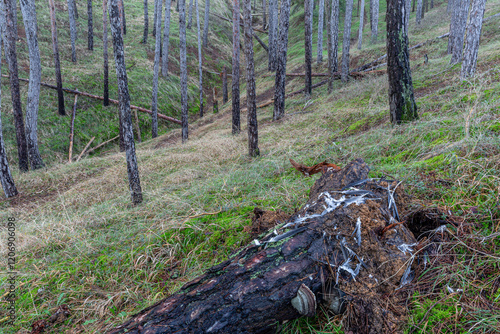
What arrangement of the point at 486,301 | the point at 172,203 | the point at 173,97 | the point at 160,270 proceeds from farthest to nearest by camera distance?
1. the point at 173,97
2. the point at 172,203
3. the point at 160,270
4. the point at 486,301

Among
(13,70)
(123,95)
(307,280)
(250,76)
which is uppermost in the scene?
(13,70)

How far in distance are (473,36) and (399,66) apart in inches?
125

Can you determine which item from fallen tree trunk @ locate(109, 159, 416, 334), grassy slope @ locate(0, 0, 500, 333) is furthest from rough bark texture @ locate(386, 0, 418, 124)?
fallen tree trunk @ locate(109, 159, 416, 334)

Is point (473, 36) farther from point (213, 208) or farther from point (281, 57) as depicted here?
point (213, 208)

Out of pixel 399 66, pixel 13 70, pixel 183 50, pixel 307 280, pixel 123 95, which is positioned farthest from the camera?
pixel 183 50

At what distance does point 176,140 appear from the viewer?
1273 centimetres

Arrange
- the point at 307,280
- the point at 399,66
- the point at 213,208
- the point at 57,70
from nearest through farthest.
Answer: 1. the point at 307,280
2. the point at 213,208
3. the point at 399,66
4. the point at 57,70

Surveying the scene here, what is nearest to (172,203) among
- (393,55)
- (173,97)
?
(393,55)

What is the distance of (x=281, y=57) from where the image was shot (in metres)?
10.1

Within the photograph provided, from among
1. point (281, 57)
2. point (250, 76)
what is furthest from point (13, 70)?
point (281, 57)

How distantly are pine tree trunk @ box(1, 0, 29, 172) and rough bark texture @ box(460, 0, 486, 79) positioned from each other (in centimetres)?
1220

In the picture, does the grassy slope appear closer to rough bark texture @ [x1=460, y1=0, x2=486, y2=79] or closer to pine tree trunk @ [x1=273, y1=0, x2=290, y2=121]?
rough bark texture @ [x1=460, y1=0, x2=486, y2=79]

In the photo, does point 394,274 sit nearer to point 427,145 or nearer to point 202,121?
point 427,145

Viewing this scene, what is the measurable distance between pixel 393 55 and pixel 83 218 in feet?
20.2
